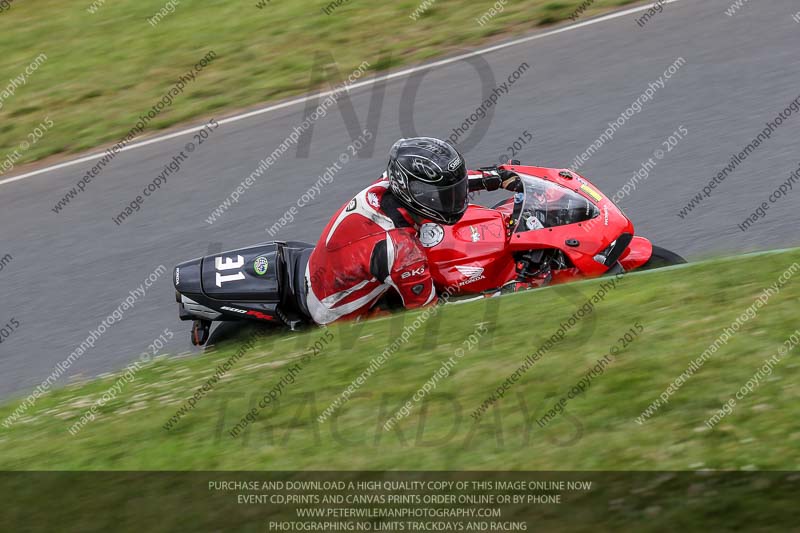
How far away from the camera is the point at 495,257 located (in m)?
6.91

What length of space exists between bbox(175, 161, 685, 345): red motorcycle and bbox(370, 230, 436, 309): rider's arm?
0.34 m

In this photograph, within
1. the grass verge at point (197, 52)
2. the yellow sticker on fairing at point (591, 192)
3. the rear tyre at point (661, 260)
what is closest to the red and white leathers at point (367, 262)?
the yellow sticker on fairing at point (591, 192)

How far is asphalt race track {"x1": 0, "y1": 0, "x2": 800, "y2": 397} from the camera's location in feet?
27.6

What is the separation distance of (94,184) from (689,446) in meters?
8.34

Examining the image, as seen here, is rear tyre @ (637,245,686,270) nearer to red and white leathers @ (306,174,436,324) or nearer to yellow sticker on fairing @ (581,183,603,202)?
yellow sticker on fairing @ (581,183,603,202)

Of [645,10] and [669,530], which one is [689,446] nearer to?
[669,530]

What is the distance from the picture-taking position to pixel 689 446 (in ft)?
14.7

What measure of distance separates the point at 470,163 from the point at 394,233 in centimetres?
335

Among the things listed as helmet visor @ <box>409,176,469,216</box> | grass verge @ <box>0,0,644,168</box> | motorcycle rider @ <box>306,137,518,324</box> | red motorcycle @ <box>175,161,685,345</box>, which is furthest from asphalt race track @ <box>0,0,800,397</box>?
helmet visor @ <box>409,176,469,216</box>

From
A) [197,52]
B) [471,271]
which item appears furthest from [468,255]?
[197,52]

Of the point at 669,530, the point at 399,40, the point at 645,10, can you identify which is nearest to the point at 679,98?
the point at 645,10

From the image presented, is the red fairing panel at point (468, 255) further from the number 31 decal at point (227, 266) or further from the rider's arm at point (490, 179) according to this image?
the number 31 decal at point (227, 266)

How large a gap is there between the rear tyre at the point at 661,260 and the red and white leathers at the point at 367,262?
1.71 m

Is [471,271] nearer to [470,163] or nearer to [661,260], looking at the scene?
[661,260]
